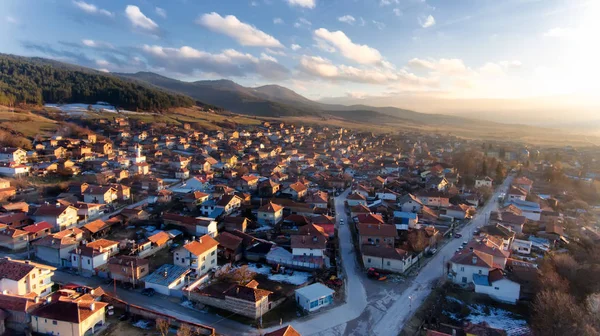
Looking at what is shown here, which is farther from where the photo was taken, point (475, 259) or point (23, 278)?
point (475, 259)

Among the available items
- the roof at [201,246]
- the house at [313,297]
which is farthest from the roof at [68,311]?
the house at [313,297]

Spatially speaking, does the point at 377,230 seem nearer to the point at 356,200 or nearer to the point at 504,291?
the point at 504,291

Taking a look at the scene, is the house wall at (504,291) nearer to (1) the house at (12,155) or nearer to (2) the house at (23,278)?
(2) the house at (23,278)

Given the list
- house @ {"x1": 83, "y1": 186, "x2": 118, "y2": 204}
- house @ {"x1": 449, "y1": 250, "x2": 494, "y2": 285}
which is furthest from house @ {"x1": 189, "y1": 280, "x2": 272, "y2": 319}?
house @ {"x1": 83, "y1": 186, "x2": 118, "y2": 204}

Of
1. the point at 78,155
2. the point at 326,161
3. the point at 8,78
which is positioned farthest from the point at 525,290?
the point at 8,78

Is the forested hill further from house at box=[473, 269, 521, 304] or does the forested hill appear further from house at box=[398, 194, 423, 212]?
house at box=[473, 269, 521, 304]

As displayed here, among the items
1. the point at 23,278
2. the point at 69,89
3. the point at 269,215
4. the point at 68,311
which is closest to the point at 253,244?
the point at 269,215
